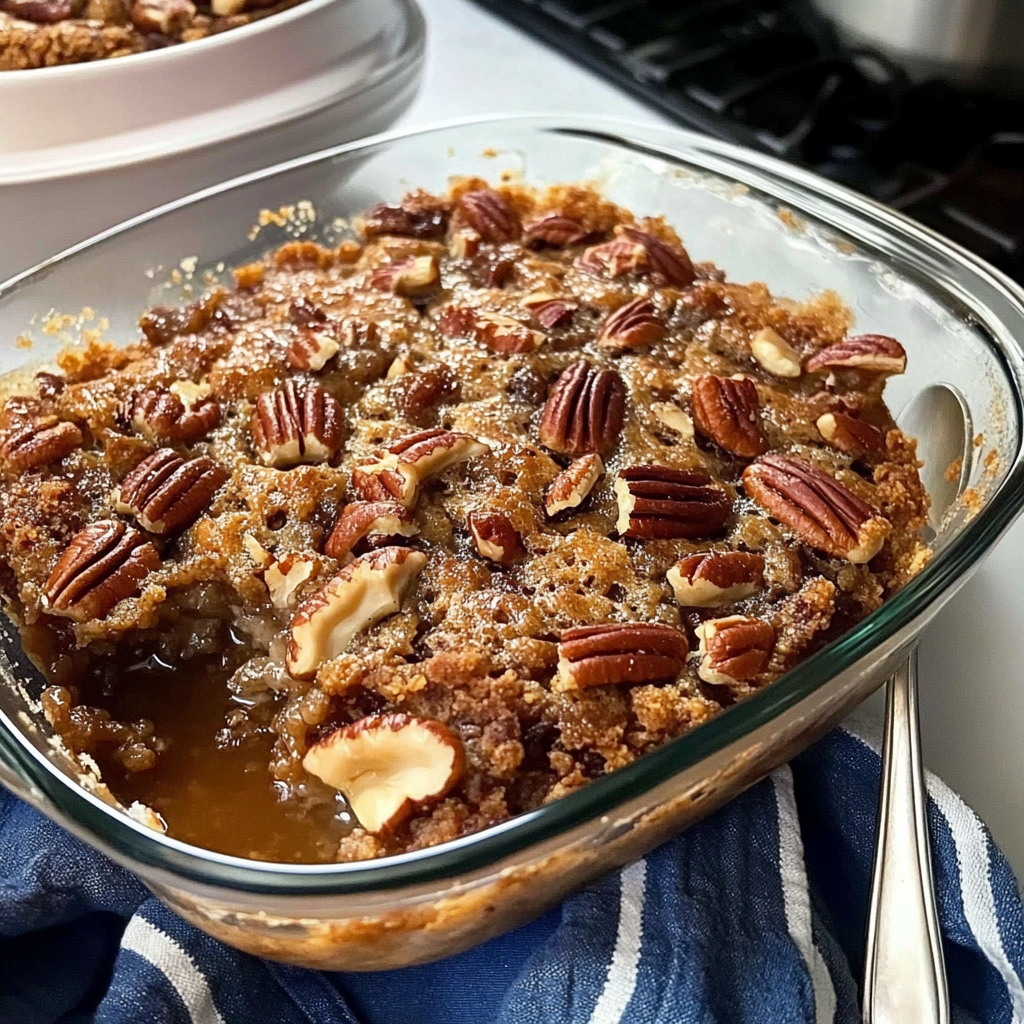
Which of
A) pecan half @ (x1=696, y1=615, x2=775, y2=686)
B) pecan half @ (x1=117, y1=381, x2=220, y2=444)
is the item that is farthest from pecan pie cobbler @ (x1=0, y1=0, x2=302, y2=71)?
pecan half @ (x1=696, y1=615, x2=775, y2=686)

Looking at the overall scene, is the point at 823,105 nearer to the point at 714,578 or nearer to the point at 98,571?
the point at 714,578

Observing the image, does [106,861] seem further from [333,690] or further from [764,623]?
[764,623]

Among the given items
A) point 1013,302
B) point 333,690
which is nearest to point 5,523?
point 333,690

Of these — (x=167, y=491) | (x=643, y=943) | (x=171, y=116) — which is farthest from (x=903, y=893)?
(x=171, y=116)

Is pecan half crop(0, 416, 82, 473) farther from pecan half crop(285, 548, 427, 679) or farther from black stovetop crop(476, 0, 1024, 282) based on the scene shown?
black stovetop crop(476, 0, 1024, 282)

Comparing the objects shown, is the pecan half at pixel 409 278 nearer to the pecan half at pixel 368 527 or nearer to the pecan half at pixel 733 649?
the pecan half at pixel 368 527
